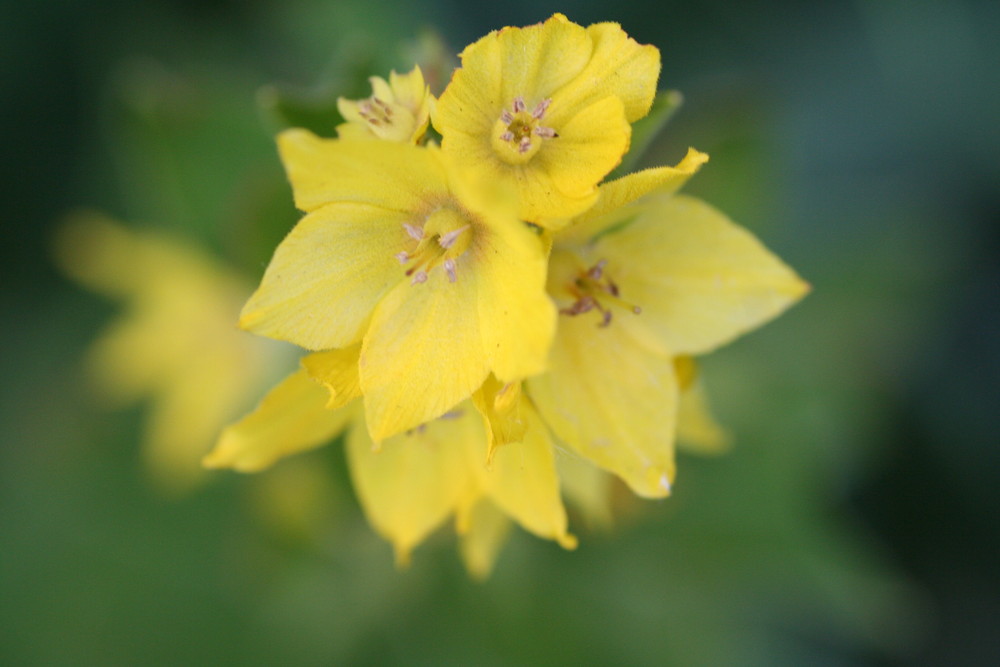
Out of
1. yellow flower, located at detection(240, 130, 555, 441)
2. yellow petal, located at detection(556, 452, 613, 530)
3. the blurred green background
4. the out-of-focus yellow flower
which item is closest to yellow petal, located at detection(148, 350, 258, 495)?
the out-of-focus yellow flower

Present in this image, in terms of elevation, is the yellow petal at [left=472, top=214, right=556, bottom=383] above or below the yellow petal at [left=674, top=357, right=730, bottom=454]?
above

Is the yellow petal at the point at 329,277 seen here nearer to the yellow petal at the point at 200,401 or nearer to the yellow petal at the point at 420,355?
the yellow petal at the point at 420,355

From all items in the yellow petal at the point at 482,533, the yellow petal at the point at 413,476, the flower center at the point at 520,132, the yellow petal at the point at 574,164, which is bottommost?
the yellow petal at the point at 482,533

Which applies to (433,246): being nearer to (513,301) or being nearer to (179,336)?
(513,301)

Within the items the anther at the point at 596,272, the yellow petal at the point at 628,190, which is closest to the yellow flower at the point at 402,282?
the yellow petal at the point at 628,190

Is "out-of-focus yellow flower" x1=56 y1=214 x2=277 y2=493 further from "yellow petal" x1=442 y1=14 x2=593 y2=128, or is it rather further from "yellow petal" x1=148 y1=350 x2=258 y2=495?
"yellow petal" x1=442 y1=14 x2=593 y2=128

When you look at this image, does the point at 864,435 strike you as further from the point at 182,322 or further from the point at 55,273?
the point at 55,273

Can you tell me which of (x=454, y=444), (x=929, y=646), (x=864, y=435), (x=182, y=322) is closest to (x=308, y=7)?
(x=182, y=322)
